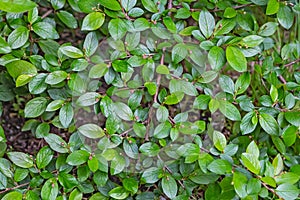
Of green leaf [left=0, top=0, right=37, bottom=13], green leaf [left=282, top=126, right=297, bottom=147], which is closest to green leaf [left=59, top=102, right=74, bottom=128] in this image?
green leaf [left=0, top=0, right=37, bottom=13]

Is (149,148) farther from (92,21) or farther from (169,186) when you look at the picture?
(92,21)

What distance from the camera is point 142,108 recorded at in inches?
52.4

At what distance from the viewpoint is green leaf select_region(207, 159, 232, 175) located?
4.10 feet

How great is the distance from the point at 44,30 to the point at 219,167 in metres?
0.71

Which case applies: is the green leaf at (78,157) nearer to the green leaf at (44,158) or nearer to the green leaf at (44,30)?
the green leaf at (44,158)

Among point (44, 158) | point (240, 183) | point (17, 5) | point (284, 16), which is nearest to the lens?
point (17, 5)

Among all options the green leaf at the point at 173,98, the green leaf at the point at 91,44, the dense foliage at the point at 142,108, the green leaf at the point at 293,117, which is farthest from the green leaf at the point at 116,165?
the green leaf at the point at 293,117

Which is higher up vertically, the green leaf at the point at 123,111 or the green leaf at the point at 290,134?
the green leaf at the point at 123,111

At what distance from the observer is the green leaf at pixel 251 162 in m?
1.22

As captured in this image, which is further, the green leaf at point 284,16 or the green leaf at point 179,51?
the green leaf at point 284,16

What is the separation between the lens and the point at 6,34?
139 cm

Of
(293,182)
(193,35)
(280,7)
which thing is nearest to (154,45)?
(193,35)

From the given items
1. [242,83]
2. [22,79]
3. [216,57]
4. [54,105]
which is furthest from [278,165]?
[22,79]

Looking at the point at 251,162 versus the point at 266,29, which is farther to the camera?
the point at 266,29
